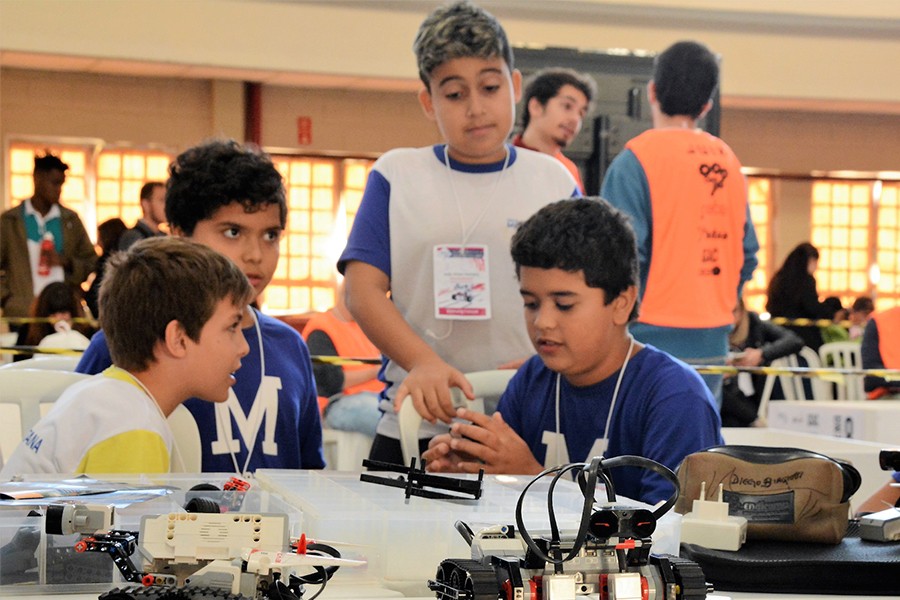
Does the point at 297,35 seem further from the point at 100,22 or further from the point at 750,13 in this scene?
the point at 750,13

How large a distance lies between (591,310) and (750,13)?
8.10m

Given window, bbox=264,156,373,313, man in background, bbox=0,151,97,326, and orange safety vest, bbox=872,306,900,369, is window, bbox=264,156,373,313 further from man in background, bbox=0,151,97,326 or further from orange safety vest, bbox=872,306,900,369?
orange safety vest, bbox=872,306,900,369

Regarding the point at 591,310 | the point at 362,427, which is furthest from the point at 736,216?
the point at 591,310

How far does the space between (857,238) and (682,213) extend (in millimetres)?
9233

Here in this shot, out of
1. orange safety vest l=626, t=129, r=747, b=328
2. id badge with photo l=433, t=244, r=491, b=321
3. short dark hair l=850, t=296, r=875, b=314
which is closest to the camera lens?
id badge with photo l=433, t=244, r=491, b=321

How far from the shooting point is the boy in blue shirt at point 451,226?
249cm

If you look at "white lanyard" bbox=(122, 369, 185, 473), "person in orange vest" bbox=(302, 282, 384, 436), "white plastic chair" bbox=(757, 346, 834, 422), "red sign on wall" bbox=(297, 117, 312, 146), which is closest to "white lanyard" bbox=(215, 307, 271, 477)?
"white lanyard" bbox=(122, 369, 185, 473)

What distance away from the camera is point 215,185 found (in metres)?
2.49

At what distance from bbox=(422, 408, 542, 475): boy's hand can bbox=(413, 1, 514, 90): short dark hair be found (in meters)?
0.79

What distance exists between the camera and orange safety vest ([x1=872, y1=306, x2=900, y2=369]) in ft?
19.0

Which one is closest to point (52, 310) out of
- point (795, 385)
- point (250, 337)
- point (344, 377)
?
point (344, 377)

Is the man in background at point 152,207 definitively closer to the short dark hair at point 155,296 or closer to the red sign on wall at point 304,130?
the red sign on wall at point 304,130

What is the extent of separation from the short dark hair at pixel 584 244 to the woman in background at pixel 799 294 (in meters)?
6.28

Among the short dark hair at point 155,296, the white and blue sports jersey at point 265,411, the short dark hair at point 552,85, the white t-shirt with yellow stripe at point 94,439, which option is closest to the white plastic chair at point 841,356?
the short dark hair at point 552,85
